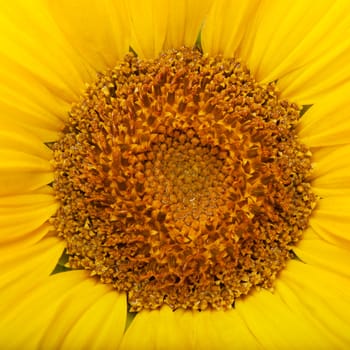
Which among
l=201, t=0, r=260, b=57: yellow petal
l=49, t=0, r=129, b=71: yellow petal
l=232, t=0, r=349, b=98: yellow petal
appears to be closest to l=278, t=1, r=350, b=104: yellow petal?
l=232, t=0, r=349, b=98: yellow petal

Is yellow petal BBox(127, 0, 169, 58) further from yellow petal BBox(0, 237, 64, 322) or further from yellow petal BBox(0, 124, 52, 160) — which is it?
yellow petal BBox(0, 237, 64, 322)

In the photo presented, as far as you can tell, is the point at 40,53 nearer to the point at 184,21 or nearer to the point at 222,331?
the point at 184,21

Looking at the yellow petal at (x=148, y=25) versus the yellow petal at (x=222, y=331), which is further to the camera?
the yellow petal at (x=148, y=25)

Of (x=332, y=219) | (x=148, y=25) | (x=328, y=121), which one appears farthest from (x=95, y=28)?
(x=332, y=219)

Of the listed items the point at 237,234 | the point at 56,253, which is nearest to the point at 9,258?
the point at 56,253

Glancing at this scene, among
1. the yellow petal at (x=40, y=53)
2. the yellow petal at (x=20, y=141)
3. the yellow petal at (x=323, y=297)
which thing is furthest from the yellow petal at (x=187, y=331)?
the yellow petal at (x=40, y=53)

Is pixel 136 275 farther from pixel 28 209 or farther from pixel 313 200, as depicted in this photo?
pixel 313 200

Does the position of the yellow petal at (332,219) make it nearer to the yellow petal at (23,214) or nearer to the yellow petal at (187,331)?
the yellow petal at (187,331)
